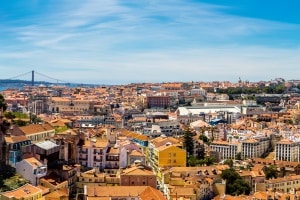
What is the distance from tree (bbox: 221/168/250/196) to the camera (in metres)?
25.3

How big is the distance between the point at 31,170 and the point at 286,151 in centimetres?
2195

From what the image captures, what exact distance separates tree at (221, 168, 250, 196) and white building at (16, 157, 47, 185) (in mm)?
9361

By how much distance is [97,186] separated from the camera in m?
20.6

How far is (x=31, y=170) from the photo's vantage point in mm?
19859

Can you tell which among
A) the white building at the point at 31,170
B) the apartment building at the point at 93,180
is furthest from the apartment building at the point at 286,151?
the white building at the point at 31,170

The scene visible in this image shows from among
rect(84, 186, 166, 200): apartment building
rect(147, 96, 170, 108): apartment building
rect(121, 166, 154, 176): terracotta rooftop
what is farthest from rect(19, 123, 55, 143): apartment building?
rect(147, 96, 170, 108): apartment building

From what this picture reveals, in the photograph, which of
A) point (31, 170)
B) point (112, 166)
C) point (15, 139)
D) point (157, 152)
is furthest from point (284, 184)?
point (15, 139)

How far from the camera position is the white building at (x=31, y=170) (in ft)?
65.3

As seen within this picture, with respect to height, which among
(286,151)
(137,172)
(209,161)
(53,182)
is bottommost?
(286,151)

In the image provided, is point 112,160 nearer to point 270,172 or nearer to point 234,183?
point 234,183

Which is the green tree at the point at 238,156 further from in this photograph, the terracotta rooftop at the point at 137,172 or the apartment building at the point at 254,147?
the terracotta rooftop at the point at 137,172

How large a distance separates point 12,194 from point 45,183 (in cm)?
233

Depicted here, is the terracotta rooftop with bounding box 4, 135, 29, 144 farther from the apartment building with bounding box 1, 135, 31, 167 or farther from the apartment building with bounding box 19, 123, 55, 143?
the apartment building with bounding box 19, 123, 55, 143

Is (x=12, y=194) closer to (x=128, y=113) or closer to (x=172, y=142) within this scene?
(x=172, y=142)
